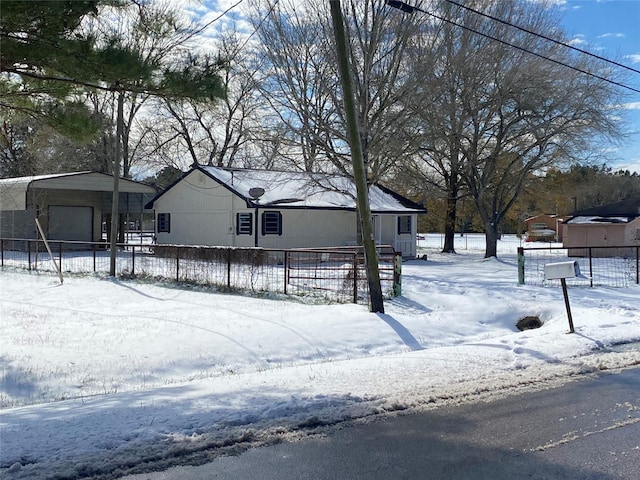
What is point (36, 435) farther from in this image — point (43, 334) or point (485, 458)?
point (43, 334)

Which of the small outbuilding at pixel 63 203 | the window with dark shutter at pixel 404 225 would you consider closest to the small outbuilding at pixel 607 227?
the window with dark shutter at pixel 404 225

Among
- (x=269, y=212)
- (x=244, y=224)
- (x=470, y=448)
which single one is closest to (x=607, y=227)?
(x=269, y=212)

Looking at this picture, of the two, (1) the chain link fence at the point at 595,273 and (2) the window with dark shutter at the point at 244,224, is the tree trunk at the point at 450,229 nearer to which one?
(1) the chain link fence at the point at 595,273

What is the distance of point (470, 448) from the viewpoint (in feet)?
16.5

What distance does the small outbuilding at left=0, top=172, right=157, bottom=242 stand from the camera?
101ft

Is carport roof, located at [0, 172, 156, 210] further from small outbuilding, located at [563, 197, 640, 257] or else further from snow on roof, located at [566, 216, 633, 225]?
snow on roof, located at [566, 216, 633, 225]

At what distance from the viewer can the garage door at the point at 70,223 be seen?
35.6 m

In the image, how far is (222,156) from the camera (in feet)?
158

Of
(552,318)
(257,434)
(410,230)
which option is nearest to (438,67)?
(410,230)

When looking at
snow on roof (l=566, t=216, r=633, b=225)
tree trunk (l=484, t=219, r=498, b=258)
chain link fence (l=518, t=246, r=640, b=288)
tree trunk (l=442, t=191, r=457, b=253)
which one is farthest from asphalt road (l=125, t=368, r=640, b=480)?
tree trunk (l=442, t=191, r=457, b=253)

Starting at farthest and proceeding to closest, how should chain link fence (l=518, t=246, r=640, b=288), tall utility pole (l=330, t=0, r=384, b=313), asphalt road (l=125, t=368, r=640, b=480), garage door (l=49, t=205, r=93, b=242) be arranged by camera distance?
garage door (l=49, t=205, r=93, b=242)
chain link fence (l=518, t=246, r=640, b=288)
tall utility pole (l=330, t=0, r=384, b=313)
asphalt road (l=125, t=368, r=640, b=480)

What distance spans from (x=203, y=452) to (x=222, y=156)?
146 feet

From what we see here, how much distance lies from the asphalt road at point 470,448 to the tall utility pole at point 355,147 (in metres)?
5.59

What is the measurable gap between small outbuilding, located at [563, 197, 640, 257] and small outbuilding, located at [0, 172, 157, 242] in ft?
80.8
